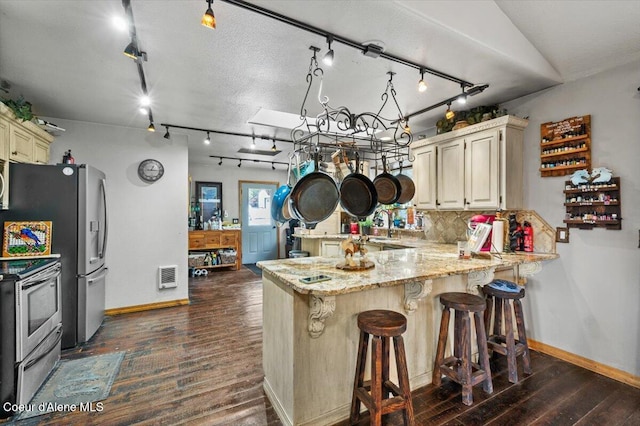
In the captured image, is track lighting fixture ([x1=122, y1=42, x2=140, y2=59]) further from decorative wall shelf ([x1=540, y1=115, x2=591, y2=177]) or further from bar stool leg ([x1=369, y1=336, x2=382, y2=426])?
decorative wall shelf ([x1=540, y1=115, x2=591, y2=177])

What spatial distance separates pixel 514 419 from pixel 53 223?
4263 mm

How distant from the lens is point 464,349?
6.94 ft

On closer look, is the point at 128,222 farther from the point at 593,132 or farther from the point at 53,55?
the point at 593,132

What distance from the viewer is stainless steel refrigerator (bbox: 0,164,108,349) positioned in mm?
2754

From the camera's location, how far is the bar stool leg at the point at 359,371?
1830 millimetres

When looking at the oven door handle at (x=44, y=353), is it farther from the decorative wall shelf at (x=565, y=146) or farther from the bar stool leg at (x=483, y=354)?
the decorative wall shelf at (x=565, y=146)

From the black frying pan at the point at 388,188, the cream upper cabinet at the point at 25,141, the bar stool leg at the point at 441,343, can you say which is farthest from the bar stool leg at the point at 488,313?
the cream upper cabinet at the point at 25,141

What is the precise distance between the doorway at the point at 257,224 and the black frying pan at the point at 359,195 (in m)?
5.84

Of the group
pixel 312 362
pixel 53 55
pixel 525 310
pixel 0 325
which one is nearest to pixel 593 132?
pixel 525 310

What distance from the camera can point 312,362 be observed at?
1845 mm

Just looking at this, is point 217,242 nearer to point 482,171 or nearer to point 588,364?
point 482,171

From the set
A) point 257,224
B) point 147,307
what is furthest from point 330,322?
point 257,224

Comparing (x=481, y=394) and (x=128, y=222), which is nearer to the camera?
(x=481, y=394)

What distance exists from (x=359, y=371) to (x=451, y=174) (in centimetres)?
255
